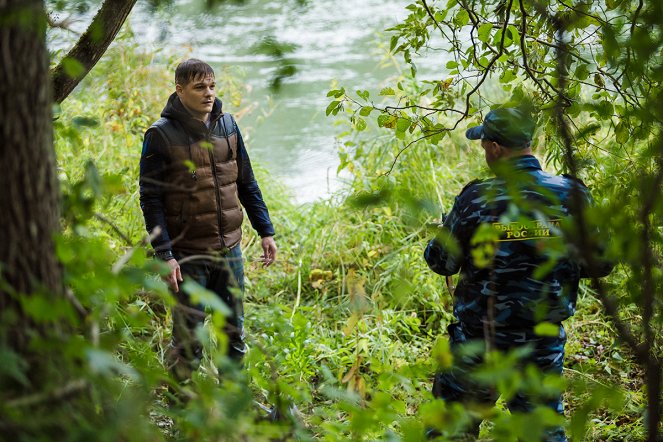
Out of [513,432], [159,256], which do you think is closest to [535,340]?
Result: [513,432]

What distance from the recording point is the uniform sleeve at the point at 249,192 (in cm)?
358

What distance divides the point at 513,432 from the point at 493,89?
597 centimetres

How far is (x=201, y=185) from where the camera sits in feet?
11.0

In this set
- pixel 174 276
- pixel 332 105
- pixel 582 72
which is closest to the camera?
pixel 582 72

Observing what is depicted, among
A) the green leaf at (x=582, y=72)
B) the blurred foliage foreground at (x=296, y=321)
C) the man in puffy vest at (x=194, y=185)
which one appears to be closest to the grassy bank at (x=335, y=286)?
the blurred foliage foreground at (x=296, y=321)

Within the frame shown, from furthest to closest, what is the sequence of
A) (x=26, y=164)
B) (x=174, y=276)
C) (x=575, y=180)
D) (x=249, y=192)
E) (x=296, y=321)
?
1. (x=249, y=192)
2. (x=174, y=276)
3. (x=296, y=321)
4. (x=26, y=164)
5. (x=575, y=180)

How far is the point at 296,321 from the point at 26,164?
0.91 meters

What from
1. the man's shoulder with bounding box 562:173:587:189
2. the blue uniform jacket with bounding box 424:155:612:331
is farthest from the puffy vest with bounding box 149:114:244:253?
the man's shoulder with bounding box 562:173:587:189

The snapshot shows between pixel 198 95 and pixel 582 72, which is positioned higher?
pixel 582 72

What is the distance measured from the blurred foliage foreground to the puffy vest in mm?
384

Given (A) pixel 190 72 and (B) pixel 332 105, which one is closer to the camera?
(B) pixel 332 105

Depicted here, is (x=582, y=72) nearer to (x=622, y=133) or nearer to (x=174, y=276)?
(x=622, y=133)

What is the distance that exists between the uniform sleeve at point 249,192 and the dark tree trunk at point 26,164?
2.21 metres

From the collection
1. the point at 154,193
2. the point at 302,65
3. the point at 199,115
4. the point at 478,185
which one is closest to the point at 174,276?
the point at 154,193
